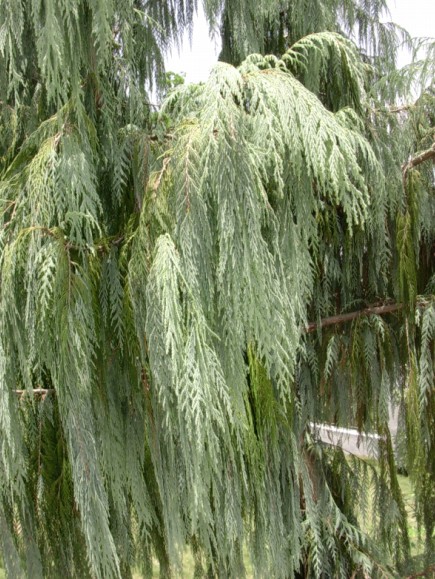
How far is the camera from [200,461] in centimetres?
100

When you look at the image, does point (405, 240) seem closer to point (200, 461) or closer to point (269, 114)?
point (269, 114)

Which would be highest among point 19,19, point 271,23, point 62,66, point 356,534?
point 271,23

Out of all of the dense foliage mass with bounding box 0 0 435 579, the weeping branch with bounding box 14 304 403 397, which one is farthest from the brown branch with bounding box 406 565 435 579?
the weeping branch with bounding box 14 304 403 397

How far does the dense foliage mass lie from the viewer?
1.01 meters

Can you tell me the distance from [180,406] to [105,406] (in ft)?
0.95

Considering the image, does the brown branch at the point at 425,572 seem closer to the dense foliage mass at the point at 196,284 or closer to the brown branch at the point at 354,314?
the dense foliage mass at the point at 196,284

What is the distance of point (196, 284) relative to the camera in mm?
1002

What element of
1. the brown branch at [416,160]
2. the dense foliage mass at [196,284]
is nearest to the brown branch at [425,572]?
the dense foliage mass at [196,284]

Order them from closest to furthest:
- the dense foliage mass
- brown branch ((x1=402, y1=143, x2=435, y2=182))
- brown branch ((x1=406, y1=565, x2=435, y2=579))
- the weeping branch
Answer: the dense foliage mass → brown branch ((x1=402, y1=143, x2=435, y2=182)) → the weeping branch → brown branch ((x1=406, y1=565, x2=435, y2=579))

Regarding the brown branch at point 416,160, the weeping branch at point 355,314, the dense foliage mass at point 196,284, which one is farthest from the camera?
the weeping branch at point 355,314

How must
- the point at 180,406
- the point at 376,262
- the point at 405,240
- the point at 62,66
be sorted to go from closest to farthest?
1. the point at 180,406
2. the point at 62,66
3. the point at 405,240
4. the point at 376,262

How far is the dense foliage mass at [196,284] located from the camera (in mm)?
1008

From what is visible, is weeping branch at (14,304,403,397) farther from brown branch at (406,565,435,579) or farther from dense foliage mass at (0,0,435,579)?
brown branch at (406,565,435,579)

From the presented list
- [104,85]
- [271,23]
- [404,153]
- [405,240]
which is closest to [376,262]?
[405,240]
